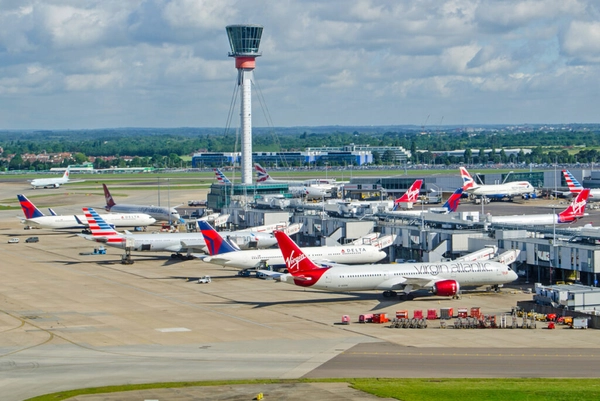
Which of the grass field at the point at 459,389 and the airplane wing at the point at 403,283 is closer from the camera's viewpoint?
the grass field at the point at 459,389

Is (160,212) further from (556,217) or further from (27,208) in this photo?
(556,217)

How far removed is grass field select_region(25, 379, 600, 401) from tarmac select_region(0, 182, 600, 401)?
125 cm

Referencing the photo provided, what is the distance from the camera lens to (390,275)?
8794 cm

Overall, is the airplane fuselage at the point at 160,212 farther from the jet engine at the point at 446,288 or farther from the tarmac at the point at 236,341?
the jet engine at the point at 446,288

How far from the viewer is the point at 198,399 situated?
53.5 meters

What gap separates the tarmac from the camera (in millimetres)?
59188

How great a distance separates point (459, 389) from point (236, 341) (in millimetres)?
21868

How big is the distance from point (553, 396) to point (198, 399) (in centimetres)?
2050

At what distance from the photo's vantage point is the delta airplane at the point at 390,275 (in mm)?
85500

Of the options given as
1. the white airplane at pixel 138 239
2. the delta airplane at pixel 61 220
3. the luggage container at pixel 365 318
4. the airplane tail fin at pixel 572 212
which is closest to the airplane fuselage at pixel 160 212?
the delta airplane at pixel 61 220

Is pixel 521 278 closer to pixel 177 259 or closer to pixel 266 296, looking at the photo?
pixel 266 296

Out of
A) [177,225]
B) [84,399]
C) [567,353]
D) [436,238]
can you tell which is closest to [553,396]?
[567,353]

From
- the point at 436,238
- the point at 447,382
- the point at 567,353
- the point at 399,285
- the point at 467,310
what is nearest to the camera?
the point at 447,382

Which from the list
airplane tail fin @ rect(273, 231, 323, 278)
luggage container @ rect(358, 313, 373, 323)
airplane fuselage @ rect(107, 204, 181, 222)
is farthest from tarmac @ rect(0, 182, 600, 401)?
airplane fuselage @ rect(107, 204, 181, 222)
